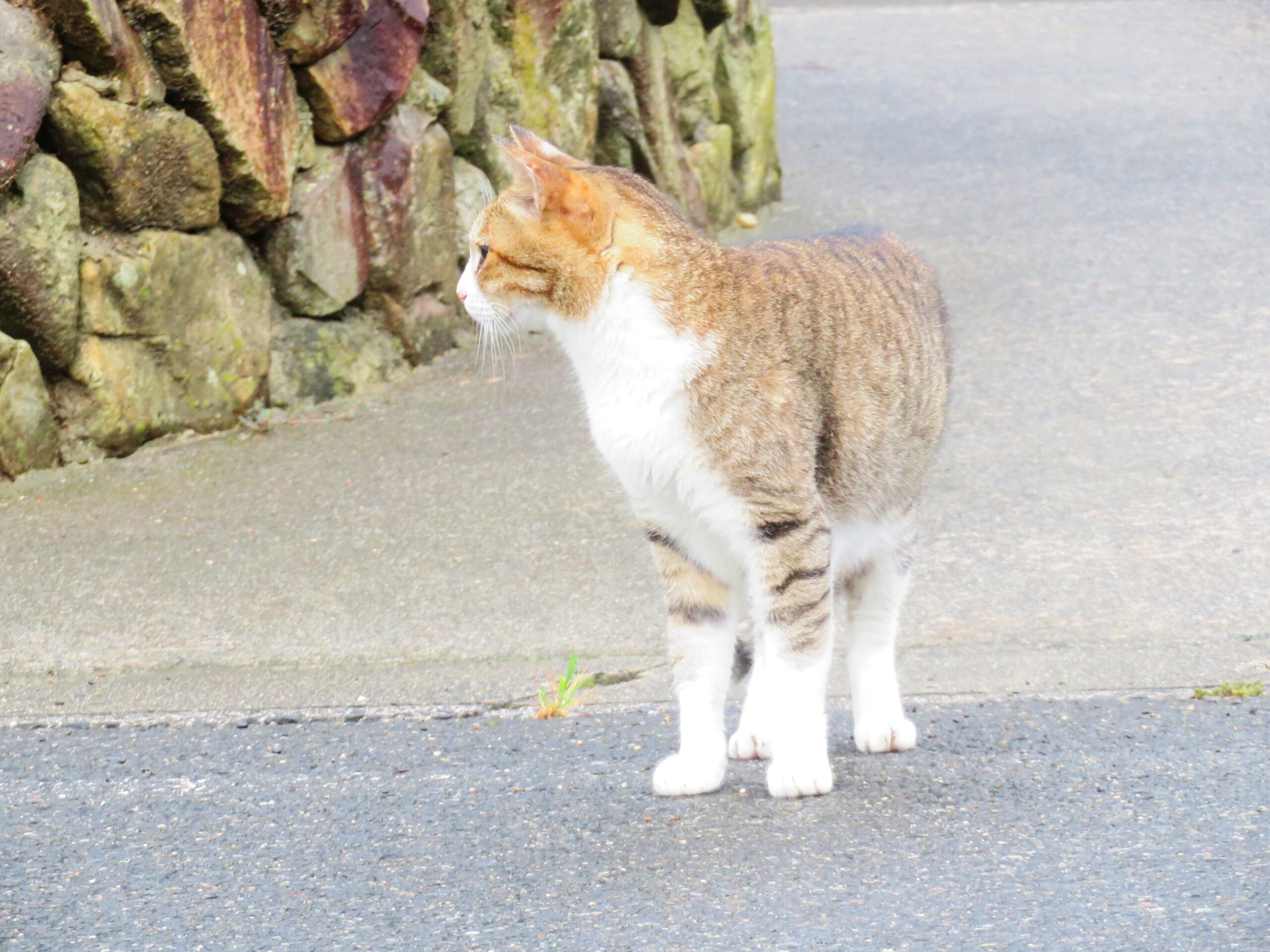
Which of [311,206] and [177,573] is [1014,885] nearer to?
[177,573]

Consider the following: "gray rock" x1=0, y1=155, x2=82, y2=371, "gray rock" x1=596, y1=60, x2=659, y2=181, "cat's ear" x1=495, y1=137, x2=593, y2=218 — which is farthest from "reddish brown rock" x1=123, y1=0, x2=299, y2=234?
A: "cat's ear" x1=495, y1=137, x2=593, y2=218

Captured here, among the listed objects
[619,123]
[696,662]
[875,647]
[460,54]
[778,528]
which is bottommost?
[875,647]

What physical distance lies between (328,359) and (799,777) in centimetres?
386

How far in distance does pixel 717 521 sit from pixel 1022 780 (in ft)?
3.03

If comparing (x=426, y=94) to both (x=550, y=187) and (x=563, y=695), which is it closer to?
(x=563, y=695)

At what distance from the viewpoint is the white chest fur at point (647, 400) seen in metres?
3.27

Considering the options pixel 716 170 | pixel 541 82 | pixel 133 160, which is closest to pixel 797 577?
pixel 133 160

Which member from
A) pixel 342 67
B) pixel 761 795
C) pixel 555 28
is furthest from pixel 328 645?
pixel 555 28

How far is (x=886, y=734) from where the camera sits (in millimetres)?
3668

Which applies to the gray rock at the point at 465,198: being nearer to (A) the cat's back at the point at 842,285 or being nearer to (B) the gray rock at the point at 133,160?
(B) the gray rock at the point at 133,160

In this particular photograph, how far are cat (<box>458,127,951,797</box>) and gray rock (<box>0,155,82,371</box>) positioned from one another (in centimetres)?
246

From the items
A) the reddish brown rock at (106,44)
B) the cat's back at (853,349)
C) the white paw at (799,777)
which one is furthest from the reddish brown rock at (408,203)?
the white paw at (799,777)

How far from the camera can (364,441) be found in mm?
6246

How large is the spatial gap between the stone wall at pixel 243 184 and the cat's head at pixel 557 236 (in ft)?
8.56
